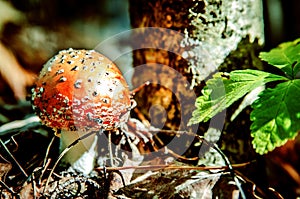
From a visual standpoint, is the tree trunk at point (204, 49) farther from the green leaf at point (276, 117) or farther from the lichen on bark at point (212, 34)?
the green leaf at point (276, 117)

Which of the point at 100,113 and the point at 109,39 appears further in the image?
the point at 109,39

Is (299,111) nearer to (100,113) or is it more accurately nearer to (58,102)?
(100,113)

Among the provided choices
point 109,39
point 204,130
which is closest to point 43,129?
point 204,130

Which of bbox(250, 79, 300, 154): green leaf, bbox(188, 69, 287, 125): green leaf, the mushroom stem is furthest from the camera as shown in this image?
the mushroom stem

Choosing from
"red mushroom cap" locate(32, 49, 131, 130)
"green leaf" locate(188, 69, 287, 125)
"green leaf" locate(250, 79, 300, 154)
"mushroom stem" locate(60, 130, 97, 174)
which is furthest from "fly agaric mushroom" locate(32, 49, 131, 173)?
"green leaf" locate(250, 79, 300, 154)

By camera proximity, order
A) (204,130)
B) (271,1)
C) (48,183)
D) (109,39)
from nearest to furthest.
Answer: (48,183) < (204,130) < (271,1) < (109,39)

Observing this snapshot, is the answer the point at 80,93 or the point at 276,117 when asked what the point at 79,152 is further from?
the point at 276,117

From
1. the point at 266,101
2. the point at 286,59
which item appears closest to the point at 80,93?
the point at 266,101

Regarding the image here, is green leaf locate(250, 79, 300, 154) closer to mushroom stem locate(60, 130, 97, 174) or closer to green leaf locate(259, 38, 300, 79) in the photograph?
green leaf locate(259, 38, 300, 79)
